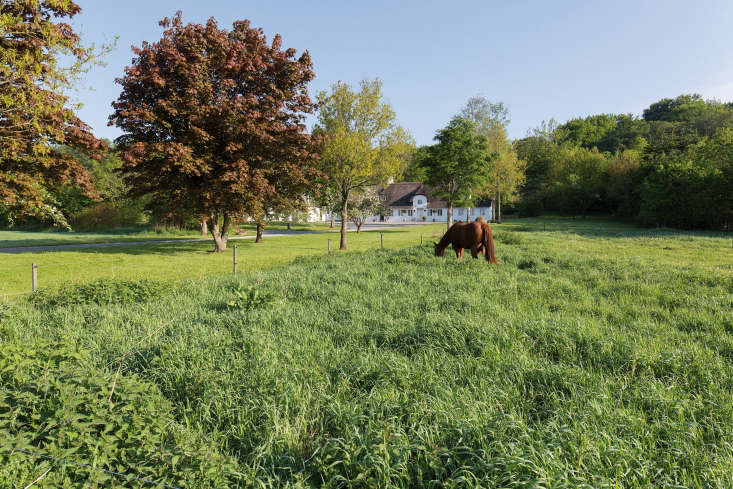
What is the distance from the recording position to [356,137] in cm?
2369

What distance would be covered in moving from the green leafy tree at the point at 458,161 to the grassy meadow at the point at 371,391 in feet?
99.5

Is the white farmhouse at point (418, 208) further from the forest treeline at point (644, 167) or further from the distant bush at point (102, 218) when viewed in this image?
the distant bush at point (102, 218)

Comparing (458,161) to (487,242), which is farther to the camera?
(458,161)

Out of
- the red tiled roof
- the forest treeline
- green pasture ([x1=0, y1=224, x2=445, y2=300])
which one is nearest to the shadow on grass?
the forest treeline

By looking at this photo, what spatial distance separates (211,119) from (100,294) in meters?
13.9

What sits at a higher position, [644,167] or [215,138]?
[644,167]

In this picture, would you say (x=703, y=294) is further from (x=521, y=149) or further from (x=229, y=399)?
(x=521, y=149)

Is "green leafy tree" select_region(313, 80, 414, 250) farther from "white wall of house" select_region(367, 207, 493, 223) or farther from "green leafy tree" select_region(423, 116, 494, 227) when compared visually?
"white wall of house" select_region(367, 207, 493, 223)

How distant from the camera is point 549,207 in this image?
2977 inches

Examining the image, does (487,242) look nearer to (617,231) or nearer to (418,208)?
(617,231)

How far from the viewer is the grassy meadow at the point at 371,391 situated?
2895 millimetres

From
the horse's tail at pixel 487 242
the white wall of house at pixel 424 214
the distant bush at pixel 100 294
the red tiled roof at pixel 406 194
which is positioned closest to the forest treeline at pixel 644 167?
the white wall of house at pixel 424 214

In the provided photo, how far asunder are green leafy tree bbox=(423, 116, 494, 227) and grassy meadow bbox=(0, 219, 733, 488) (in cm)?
3032

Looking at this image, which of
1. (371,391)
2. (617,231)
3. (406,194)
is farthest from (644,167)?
(371,391)
